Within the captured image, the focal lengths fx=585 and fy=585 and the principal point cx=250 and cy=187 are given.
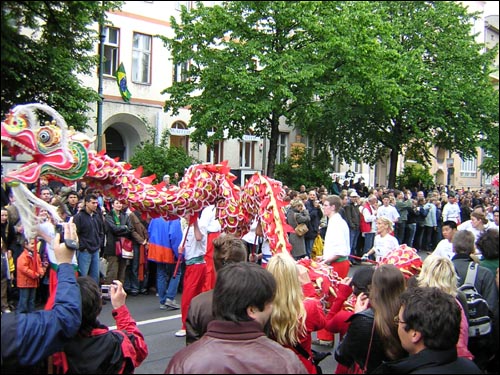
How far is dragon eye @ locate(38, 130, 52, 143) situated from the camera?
177 inches

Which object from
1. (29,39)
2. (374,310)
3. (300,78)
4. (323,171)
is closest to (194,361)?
(374,310)

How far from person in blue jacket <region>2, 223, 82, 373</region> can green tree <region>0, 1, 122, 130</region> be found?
47.8 inches

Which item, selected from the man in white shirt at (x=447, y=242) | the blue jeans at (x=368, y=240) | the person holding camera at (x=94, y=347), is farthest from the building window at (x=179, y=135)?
the person holding camera at (x=94, y=347)

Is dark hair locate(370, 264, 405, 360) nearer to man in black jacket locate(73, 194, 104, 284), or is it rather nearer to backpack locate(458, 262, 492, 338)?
backpack locate(458, 262, 492, 338)

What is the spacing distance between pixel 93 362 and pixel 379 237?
6323 millimetres

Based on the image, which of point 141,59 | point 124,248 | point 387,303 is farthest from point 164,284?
point 141,59

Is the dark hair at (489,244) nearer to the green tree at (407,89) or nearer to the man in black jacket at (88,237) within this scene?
the man in black jacket at (88,237)

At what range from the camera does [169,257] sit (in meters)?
9.12

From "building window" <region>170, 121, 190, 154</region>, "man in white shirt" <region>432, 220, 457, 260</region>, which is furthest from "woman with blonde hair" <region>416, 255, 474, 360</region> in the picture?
"building window" <region>170, 121, 190, 154</region>

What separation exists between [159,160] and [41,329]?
1624cm

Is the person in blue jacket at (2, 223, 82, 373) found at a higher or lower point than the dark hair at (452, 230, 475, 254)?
lower

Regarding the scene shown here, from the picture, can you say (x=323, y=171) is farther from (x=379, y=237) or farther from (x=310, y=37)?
(x=379, y=237)

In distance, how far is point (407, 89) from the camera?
2408 centimetres

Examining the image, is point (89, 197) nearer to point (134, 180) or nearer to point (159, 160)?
point (134, 180)
